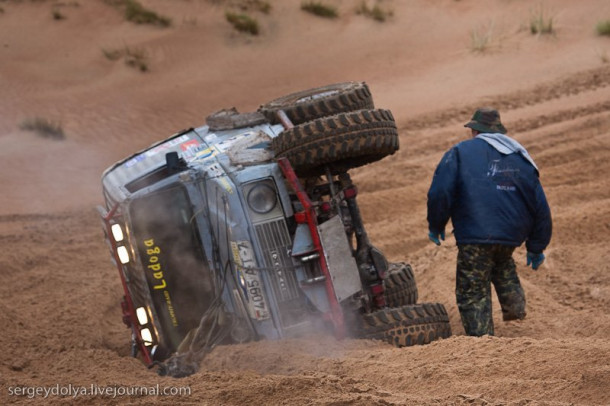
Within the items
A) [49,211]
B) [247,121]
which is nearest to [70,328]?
[247,121]

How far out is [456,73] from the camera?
18.4 m

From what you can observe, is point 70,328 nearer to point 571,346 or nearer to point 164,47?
point 571,346

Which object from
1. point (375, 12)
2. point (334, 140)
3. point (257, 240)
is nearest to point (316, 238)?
point (257, 240)

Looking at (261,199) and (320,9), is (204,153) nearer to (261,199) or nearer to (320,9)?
(261,199)

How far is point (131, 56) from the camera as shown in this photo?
21000 mm

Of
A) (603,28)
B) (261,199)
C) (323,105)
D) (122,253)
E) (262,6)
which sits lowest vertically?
(122,253)

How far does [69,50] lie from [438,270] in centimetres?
1498

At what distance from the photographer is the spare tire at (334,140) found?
6242mm

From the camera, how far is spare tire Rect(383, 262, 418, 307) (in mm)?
7461

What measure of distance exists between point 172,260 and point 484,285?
7.73 feet

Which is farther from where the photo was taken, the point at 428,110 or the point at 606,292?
the point at 428,110

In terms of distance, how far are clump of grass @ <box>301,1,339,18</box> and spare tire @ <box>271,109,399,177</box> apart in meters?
16.8

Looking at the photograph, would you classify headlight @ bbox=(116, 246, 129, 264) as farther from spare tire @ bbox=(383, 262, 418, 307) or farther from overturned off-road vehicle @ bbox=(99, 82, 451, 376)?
spare tire @ bbox=(383, 262, 418, 307)

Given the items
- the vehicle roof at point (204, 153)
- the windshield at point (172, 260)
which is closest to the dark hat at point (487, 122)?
the vehicle roof at point (204, 153)
